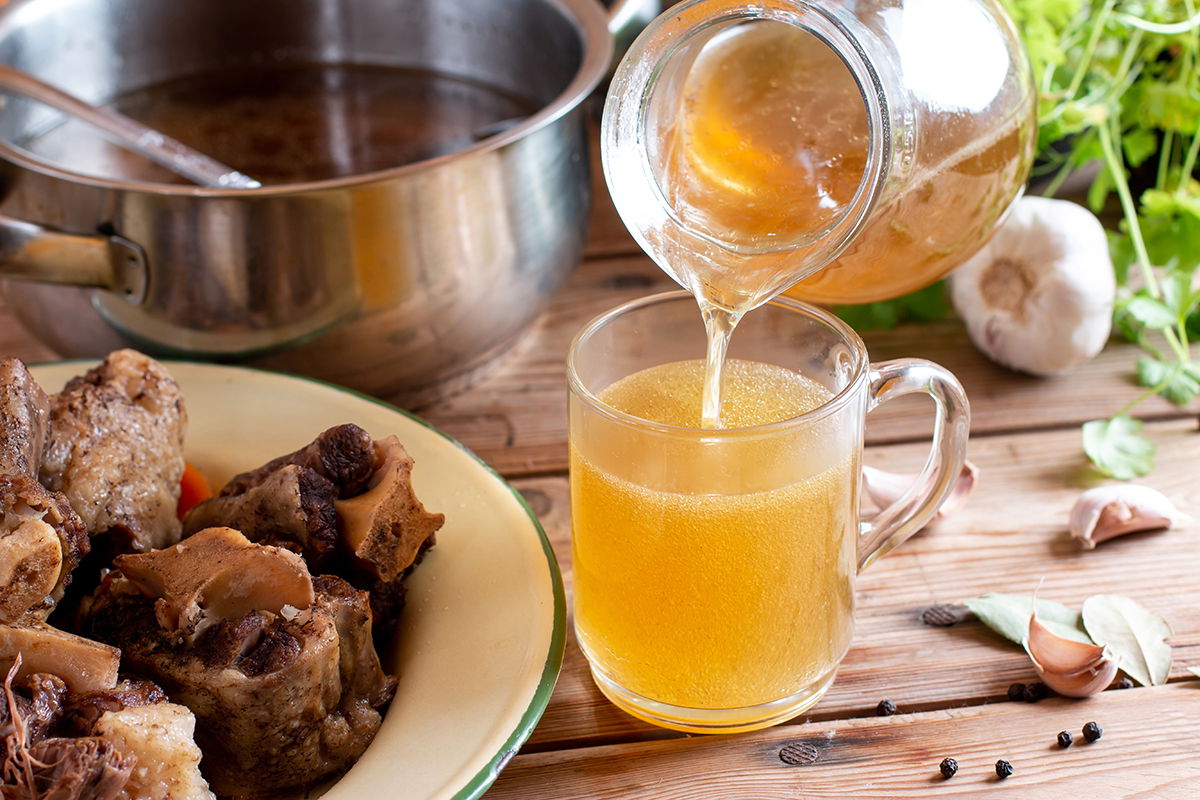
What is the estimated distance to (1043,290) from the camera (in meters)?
1.59

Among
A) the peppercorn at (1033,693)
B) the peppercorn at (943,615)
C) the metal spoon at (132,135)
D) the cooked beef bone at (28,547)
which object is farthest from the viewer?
the metal spoon at (132,135)

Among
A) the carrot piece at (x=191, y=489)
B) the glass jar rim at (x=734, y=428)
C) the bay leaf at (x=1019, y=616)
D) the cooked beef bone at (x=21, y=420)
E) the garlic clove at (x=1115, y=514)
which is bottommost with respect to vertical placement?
the bay leaf at (x=1019, y=616)

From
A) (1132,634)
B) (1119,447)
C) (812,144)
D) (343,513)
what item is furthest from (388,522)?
(1119,447)

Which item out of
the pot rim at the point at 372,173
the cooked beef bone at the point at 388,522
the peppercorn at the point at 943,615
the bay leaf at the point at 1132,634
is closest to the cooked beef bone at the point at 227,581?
the cooked beef bone at the point at 388,522

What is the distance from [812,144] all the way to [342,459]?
0.53 metres

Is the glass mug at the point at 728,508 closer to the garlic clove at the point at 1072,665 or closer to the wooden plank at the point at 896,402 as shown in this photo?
the garlic clove at the point at 1072,665

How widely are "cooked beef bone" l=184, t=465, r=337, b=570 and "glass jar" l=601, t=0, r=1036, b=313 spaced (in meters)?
0.36

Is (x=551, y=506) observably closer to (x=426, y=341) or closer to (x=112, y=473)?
(x=426, y=341)

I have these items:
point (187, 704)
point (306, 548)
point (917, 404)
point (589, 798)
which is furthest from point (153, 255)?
point (917, 404)

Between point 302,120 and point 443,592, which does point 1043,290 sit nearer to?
point 443,592

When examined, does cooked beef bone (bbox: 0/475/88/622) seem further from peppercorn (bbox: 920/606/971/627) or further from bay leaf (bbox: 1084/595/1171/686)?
bay leaf (bbox: 1084/595/1171/686)

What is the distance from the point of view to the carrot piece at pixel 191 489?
4.10ft

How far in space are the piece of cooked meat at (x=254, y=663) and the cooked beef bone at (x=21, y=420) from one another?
124 mm

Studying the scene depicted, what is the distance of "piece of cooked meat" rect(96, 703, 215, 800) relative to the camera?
85cm
